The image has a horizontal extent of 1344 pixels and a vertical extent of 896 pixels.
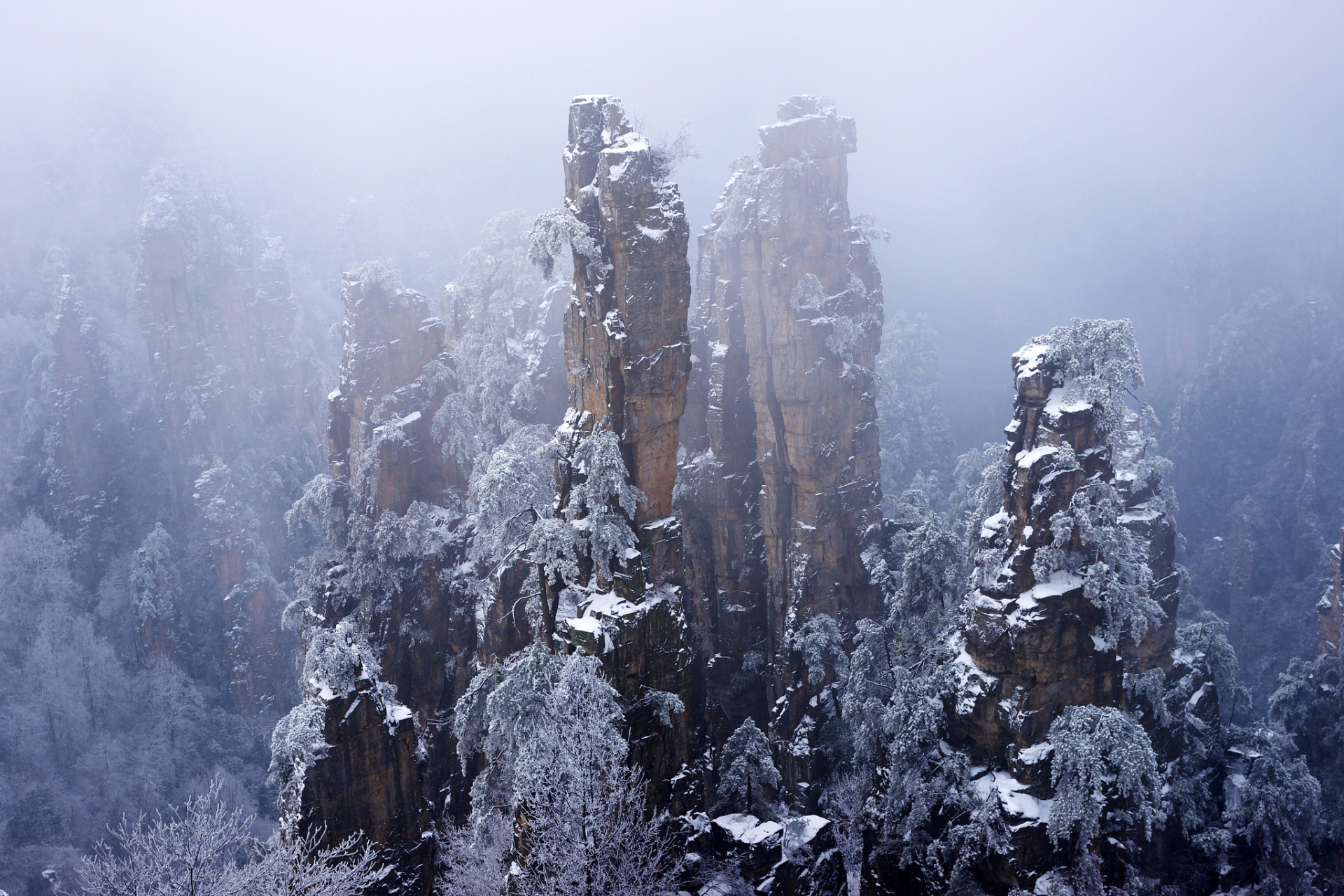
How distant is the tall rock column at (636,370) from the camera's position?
1998cm

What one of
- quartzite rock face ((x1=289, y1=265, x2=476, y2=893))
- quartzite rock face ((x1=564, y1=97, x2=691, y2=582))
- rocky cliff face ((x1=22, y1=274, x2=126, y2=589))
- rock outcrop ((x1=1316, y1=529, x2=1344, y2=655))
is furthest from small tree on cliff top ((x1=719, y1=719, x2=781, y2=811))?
rocky cliff face ((x1=22, y1=274, x2=126, y2=589))

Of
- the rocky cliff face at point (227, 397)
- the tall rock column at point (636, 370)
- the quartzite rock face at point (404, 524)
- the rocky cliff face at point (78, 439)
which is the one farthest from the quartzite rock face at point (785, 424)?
the rocky cliff face at point (78, 439)

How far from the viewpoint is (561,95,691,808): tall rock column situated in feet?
65.6

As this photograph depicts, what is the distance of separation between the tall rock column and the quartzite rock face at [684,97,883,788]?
1396 centimetres

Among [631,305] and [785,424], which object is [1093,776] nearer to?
[631,305]

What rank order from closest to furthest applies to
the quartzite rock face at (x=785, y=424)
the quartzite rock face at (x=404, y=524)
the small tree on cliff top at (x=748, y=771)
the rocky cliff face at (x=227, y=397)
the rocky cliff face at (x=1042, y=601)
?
the rocky cliff face at (x=1042, y=601) < the small tree on cliff top at (x=748, y=771) < the quartzite rock face at (x=404, y=524) < the quartzite rock face at (x=785, y=424) < the rocky cliff face at (x=227, y=397)

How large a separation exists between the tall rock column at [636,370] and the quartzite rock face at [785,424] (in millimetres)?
13957

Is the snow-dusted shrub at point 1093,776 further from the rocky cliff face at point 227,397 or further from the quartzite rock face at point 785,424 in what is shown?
the rocky cliff face at point 227,397

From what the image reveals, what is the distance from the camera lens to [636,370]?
20.3 metres

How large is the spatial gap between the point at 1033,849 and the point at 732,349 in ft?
71.2

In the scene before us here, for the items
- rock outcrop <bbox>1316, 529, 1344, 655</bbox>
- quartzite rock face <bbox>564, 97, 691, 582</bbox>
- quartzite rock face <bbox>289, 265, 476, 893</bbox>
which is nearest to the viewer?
quartzite rock face <bbox>564, 97, 691, 582</bbox>

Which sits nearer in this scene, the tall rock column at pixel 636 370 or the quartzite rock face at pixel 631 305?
the tall rock column at pixel 636 370

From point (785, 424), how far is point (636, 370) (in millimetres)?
15774

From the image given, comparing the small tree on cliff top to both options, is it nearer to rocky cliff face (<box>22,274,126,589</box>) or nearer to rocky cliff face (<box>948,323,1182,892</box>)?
rocky cliff face (<box>948,323,1182,892</box>)
